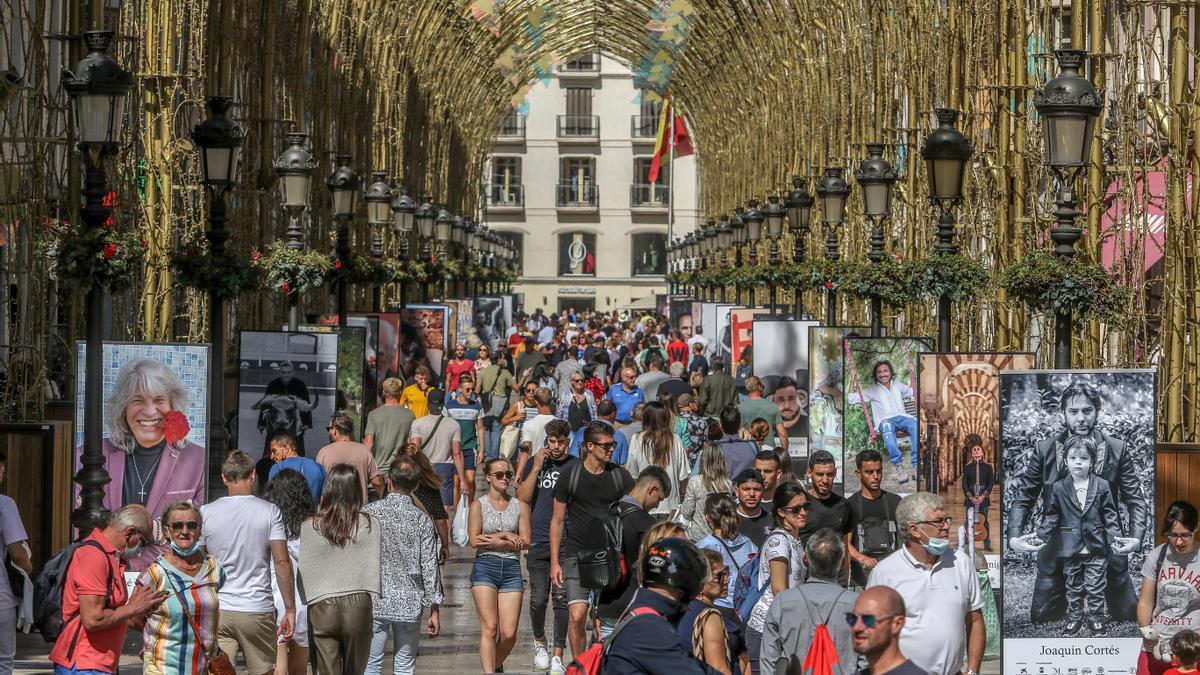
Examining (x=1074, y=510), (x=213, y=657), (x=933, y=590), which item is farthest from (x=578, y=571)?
(x=933, y=590)

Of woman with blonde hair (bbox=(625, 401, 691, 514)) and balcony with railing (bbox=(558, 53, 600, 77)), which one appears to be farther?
balcony with railing (bbox=(558, 53, 600, 77))

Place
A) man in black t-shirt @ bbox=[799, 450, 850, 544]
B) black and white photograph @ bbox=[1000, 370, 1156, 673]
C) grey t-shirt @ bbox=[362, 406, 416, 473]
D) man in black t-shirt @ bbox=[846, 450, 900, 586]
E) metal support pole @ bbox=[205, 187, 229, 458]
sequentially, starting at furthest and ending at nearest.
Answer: grey t-shirt @ bbox=[362, 406, 416, 473], metal support pole @ bbox=[205, 187, 229, 458], man in black t-shirt @ bbox=[846, 450, 900, 586], man in black t-shirt @ bbox=[799, 450, 850, 544], black and white photograph @ bbox=[1000, 370, 1156, 673]

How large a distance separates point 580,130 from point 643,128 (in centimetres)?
281

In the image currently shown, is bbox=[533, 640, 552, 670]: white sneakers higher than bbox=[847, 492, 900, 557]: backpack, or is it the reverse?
bbox=[847, 492, 900, 557]: backpack

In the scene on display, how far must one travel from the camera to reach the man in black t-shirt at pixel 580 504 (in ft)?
41.6

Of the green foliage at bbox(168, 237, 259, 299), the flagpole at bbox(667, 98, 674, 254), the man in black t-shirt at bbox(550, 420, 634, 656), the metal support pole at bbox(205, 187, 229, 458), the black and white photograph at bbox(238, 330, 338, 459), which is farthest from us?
the flagpole at bbox(667, 98, 674, 254)

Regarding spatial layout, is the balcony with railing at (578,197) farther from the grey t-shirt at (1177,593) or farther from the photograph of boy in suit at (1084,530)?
the grey t-shirt at (1177,593)

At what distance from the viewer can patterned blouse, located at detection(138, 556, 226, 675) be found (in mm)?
9875

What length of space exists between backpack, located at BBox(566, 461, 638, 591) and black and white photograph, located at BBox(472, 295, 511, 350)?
31.7 m

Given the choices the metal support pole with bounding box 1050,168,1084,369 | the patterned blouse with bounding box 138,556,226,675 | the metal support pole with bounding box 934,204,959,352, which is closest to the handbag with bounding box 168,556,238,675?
the patterned blouse with bounding box 138,556,226,675

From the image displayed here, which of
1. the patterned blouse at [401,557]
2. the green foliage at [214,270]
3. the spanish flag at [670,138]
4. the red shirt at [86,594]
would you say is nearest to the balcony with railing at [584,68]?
the spanish flag at [670,138]

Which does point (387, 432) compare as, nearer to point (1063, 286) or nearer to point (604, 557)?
point (1063, 286)

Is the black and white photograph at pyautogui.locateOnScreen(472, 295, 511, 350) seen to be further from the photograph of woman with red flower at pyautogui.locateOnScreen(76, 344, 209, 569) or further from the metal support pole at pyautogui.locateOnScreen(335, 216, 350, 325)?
the photograph of woman with red flower at pyautogui.locateOnScreen(76, 344, 209, 569)

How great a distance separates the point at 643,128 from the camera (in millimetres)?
92312
